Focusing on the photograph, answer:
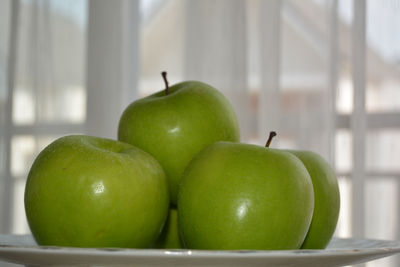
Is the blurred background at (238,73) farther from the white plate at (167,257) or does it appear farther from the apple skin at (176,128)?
the white plate at (167,257)

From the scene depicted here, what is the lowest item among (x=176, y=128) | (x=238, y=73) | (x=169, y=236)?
(x=169, y=236)

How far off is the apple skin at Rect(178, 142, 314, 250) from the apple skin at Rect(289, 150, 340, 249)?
57 mm

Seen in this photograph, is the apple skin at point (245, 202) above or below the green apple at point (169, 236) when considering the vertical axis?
above

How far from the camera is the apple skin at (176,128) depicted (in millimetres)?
508

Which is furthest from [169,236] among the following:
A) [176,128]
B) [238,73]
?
[238,73]

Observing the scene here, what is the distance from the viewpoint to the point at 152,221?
440mm

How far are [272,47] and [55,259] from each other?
4.29 ft

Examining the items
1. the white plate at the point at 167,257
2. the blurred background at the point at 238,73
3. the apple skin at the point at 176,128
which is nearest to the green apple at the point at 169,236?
the apple skin at the point at 176,128

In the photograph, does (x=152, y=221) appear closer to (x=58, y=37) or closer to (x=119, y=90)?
(x=119, y=90)

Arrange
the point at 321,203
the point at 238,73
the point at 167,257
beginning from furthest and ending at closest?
the point at 238,73, the point at 321,203, the point at 167,257

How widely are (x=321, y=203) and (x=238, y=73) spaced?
1.15 metres

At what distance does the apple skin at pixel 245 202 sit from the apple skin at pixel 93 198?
3cm

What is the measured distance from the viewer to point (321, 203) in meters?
0.50

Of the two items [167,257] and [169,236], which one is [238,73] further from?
[167,257]
